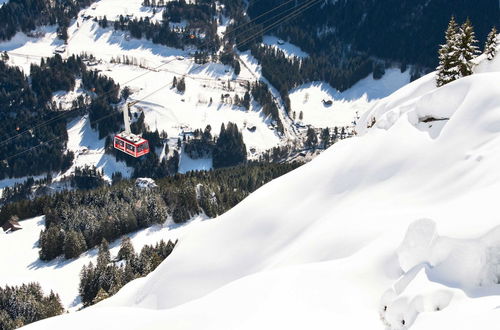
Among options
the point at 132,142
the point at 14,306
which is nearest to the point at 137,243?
the point at 14,306

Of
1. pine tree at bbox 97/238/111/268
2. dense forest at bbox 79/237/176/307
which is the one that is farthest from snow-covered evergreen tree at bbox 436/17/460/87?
pine tree at bbox 97/238/111/268

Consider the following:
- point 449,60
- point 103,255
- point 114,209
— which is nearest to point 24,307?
point 103,255

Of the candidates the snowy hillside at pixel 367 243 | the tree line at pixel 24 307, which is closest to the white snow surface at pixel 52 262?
the tree line at pixel 24 307

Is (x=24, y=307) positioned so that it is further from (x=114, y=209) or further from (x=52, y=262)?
(x=114, y=209)

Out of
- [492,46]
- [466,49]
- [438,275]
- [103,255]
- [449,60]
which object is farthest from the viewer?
[103,255]

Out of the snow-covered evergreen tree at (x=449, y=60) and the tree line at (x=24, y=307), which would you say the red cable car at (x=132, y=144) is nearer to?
the snow-covered evergreen tree at (x=449, y=60)
